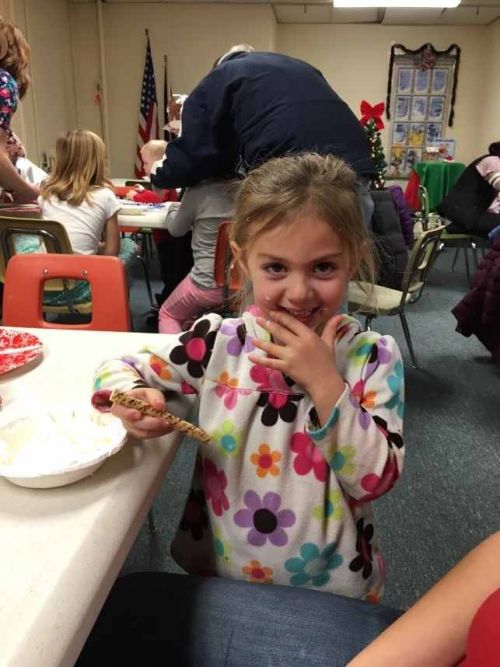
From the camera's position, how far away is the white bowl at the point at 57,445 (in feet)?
2.10

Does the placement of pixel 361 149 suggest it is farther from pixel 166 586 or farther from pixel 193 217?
pixel 166 586

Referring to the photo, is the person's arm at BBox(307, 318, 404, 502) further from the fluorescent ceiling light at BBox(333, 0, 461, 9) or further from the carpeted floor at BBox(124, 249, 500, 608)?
the fluorescent ceiling light at BBox(333, 0, 461, 9)

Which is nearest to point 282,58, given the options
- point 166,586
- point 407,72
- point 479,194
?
point 166,586

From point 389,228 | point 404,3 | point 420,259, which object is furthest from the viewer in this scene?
point 404,3

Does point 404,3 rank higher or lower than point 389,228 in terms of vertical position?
higher

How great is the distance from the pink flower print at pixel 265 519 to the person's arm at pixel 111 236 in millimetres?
2137

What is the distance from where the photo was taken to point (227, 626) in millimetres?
725

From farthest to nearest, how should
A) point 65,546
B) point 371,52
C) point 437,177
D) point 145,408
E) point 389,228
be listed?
point 371,52 < point 437,177 < point 389,228 < point 145,408 < point 65,546

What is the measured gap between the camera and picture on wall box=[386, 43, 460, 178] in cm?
673

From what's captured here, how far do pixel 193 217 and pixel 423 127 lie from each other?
564cm

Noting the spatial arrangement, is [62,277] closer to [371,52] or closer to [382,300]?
[382,300]

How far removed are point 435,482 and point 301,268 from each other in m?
1.46

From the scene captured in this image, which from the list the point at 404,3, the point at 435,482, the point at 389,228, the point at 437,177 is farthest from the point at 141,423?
the point at 404,3

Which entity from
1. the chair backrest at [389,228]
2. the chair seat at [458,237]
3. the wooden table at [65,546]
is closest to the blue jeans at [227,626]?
the wooden table at [65,546]
